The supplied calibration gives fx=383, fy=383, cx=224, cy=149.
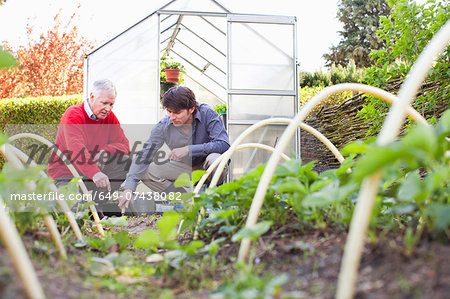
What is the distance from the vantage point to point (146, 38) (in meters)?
4.81

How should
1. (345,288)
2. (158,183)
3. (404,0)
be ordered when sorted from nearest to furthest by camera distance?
(345,288), (404,0), (158,183)

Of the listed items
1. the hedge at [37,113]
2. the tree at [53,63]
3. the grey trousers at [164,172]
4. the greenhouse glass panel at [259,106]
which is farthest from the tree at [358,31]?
the grey trousers at [164,172]

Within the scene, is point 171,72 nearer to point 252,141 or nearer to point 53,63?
point 252,141

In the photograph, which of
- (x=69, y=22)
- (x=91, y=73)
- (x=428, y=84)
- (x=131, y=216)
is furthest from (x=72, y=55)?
(x=428, y=84)

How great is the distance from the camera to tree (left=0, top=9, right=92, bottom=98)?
30.7 feet

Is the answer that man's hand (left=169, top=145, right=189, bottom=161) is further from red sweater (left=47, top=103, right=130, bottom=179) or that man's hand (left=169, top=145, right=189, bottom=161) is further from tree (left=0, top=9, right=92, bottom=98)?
tree (left=0, top=9, right=92, bottom=98)

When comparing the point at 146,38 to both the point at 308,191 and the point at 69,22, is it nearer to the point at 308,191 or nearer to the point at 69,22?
the point at 308,191

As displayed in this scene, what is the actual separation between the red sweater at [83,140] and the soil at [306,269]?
134 cm

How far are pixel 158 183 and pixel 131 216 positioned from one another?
0.38 meters

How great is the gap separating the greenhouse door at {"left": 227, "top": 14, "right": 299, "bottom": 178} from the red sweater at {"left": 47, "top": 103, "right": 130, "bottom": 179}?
6.70ft

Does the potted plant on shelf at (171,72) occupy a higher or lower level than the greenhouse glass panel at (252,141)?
higher

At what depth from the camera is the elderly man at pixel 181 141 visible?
2.81 meters

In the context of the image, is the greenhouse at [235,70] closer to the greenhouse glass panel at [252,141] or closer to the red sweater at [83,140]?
the greenhouse glass panel at [252,141]

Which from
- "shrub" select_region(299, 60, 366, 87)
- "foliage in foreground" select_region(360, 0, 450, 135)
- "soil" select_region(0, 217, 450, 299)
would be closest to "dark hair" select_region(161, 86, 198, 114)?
"foliage in foreground" select_region(360, 0, 450, 135)
